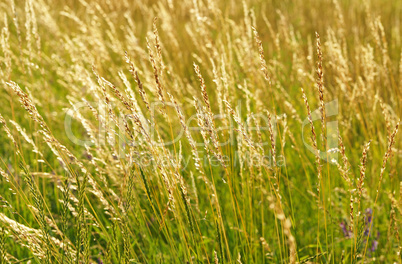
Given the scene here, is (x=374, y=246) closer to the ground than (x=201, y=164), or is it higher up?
closer to the ground

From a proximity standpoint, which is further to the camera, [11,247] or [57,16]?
[57,16]

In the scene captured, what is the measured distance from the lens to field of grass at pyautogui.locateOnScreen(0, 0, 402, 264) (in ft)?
3.84

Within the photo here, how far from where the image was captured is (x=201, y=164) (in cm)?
120

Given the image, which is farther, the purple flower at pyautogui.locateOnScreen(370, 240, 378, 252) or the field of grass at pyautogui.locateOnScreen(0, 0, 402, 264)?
the purple flower at pyautogui.locateOnScreen(370, 240, 378, 252)

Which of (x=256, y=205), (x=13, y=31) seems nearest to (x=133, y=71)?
(x=256, y=205)

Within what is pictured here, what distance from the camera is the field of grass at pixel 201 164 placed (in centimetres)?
117

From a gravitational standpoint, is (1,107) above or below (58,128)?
above

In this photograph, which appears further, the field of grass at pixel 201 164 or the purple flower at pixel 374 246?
the purple flower at pixel 374 246

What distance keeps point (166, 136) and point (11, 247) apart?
1051 mm

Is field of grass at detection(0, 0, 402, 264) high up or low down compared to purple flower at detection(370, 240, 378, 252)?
up

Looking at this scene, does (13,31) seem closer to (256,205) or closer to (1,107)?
(1,107)

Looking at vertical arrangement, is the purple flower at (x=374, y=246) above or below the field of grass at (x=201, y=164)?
below

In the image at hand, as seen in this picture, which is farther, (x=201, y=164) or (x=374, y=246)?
(x=374, y=246)

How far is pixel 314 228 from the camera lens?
1.86 meters
